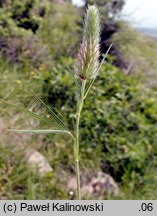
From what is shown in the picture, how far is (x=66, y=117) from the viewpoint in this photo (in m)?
2.85

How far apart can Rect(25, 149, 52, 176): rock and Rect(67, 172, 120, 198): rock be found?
0.62 feet

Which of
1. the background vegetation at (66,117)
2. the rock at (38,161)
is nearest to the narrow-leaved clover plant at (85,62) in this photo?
the background vegetation at (66,117)

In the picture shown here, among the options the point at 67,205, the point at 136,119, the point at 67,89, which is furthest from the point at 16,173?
the point at 67,205

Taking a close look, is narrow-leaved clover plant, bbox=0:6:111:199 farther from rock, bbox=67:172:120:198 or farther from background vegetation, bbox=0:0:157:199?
rock, bbox=67:172:120:198

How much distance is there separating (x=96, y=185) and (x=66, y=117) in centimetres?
67

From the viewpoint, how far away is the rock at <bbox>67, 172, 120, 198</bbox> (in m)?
2.32

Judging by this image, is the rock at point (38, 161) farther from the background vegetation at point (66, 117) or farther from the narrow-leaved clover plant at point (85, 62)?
the narrow-leaved clover plant at point (85, 62)

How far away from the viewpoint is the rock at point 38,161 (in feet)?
7.34

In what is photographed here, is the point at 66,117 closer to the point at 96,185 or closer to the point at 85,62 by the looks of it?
the point at 96,185

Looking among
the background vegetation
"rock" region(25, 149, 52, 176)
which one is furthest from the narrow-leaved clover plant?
"rock" region(25, 149, 52, 176)

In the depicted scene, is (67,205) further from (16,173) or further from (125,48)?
(125,48)

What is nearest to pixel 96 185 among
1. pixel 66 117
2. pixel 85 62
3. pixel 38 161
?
pixel 38 161

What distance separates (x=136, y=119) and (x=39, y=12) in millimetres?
2506

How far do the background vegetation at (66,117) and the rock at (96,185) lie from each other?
4 cm
